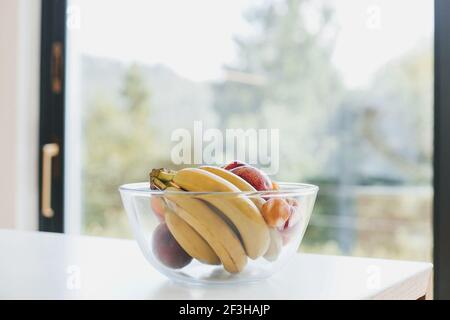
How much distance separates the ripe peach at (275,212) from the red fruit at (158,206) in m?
0.11

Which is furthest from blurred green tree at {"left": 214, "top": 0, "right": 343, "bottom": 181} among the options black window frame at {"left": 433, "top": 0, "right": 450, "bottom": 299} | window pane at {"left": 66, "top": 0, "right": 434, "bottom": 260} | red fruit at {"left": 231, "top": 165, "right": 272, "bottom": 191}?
red fruit at {"left": 231, "top": 165, "right": 272, "bottom": 191}

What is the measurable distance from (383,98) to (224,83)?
21.9 inches

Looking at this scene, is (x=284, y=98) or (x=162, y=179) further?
(x=284, y=98)

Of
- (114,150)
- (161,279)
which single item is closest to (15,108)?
(114,150)

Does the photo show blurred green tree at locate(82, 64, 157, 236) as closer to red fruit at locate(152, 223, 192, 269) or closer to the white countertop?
the white countertop

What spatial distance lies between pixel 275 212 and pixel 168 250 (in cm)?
13

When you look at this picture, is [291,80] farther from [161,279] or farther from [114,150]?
[161,279]

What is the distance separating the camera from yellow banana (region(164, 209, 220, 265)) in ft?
2.02

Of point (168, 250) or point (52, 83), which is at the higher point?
point (52, 83)

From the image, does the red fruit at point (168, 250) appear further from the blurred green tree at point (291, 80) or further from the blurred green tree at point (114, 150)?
the blurred green tree at point (114, 150)

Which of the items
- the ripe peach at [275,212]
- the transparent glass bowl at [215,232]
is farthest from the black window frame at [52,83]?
the ripe peach at [275,212]

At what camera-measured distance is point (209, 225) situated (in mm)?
605

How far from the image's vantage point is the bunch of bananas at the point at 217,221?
1.98 feet
